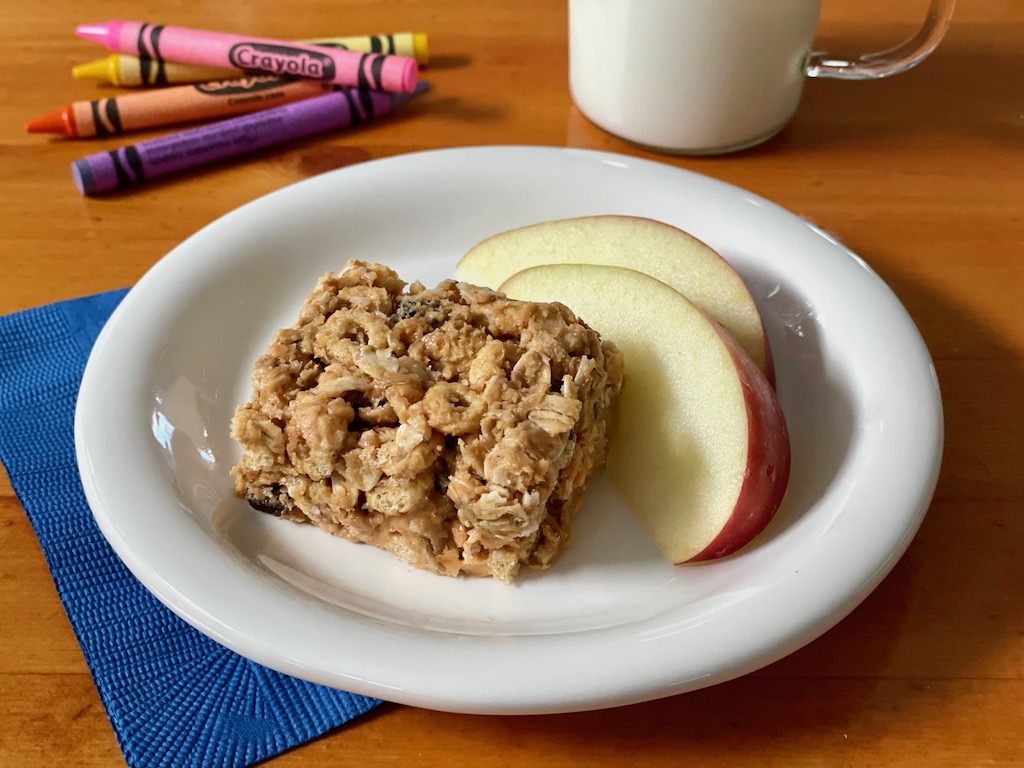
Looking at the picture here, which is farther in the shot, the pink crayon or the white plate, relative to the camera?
the pink crayon

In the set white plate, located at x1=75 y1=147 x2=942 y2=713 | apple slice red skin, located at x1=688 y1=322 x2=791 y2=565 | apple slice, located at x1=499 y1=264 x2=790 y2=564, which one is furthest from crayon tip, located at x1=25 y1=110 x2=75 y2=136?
apple slice red skin, located at x1=688 y1=322 x2=791 y2=565

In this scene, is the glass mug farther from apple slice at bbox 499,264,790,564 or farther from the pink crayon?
apple slice at bbox 499,264,790,564

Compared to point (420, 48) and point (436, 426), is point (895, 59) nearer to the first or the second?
point (420, 48)

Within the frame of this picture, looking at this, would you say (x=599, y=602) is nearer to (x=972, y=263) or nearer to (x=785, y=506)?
(x=785, y=506)

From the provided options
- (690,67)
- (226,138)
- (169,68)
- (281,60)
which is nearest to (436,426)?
(690,67)

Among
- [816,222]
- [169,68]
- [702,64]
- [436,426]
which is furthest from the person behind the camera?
[169,68]

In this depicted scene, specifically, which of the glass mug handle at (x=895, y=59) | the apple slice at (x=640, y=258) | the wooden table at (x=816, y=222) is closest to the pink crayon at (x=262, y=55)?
the wooden table at (x=816, y=222)
